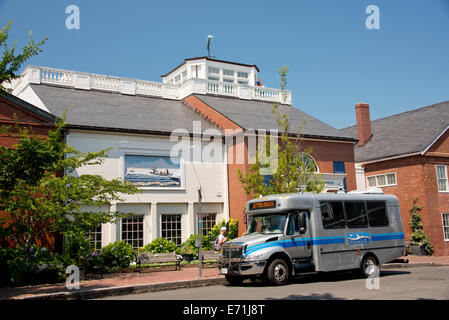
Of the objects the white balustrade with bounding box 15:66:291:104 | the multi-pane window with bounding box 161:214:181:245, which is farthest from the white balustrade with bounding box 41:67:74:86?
the multi-pane window with bounding box 161:214:181:245

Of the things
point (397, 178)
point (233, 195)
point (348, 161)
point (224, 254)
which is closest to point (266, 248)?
point (224, 254)

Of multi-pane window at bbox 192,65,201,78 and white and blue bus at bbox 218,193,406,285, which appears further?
multi-pane window at bbox 192,65,201,78

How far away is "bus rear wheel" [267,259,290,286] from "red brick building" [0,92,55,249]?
378 inches

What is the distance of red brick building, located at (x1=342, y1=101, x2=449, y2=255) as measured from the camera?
2523 centimetres

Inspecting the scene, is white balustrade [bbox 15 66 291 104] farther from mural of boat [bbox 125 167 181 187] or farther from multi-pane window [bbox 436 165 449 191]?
multi-pane window [bbox 436 165 449 191]

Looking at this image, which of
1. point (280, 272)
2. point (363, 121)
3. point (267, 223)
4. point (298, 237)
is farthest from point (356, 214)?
point (363, 121)

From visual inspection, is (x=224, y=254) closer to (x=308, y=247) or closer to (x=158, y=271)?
(x=308, y=247)

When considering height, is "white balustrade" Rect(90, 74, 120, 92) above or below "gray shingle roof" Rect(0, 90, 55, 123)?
above

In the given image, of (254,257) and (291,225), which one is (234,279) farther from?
(291,225)

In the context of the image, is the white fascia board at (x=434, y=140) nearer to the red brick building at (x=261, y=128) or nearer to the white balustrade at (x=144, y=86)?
the red brick building at (x=261, y=128)

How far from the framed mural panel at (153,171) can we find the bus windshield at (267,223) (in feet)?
25.5

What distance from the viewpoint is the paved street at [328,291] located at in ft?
33.6

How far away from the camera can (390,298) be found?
9672mm
